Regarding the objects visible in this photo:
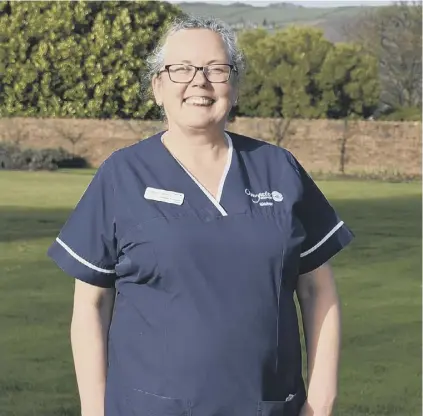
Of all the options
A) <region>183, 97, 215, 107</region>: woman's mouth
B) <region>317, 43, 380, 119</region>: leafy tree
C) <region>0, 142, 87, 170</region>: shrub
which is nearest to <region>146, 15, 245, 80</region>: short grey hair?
<region>183, 97, 215, 107</region>: woman's mouth

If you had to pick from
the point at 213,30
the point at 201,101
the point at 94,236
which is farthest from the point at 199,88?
the point at 94,236

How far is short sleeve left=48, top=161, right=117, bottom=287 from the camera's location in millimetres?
2531

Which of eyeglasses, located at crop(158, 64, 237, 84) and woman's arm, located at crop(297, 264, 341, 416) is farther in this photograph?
woman's arm, located at crop(297, 264, 341, 416)

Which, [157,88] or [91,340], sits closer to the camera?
[91,340]

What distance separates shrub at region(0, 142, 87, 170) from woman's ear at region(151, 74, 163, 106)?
22.2m

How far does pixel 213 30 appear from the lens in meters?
2.62

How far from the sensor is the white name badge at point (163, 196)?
250 cm

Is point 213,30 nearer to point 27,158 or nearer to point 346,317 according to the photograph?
point 346,317

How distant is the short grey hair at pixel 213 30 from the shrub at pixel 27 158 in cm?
2225

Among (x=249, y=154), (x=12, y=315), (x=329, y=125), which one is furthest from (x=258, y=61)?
(x=249, y=154)

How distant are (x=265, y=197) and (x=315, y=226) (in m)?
0.21

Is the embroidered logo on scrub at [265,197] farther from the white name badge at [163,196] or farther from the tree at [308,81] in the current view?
the tree at [308,81]

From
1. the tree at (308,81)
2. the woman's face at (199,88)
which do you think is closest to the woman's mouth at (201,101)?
the woman's face at (199,88)

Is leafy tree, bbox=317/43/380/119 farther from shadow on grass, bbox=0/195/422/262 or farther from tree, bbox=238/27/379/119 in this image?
shadow on grass, bbox=0/195/422/262
